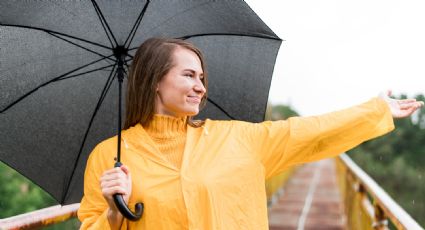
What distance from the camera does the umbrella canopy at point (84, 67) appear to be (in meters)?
2.48

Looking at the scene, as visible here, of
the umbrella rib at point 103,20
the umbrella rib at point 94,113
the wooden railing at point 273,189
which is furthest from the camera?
the wooden railing at point 273,189

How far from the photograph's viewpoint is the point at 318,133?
217cm

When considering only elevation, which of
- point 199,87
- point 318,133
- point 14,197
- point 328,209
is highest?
point 199,87

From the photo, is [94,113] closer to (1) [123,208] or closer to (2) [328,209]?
(1) [123,208]

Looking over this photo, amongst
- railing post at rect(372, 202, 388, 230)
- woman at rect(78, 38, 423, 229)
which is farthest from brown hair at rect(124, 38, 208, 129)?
railing post at rect(372, 202, 388, 230)

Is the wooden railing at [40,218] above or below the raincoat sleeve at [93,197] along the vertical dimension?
below

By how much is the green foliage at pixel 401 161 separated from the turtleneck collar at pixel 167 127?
201 ft

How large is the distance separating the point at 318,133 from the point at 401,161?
77961mm

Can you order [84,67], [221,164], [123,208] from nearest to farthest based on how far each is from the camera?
[123,208] → [221,164] → [84,67]

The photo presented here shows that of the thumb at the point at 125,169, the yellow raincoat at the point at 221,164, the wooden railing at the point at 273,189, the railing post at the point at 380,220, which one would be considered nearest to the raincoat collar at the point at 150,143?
the yellow raincoat at the point at 221,164

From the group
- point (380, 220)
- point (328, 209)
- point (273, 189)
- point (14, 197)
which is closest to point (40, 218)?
point (380, 220)

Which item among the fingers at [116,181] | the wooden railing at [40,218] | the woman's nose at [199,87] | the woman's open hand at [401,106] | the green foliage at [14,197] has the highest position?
the woman's nose at [199,87]

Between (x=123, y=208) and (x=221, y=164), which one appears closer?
(x=123, y=208)

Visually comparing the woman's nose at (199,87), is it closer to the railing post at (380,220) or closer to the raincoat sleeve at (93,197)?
the raincoat sleeve at (93,197)
